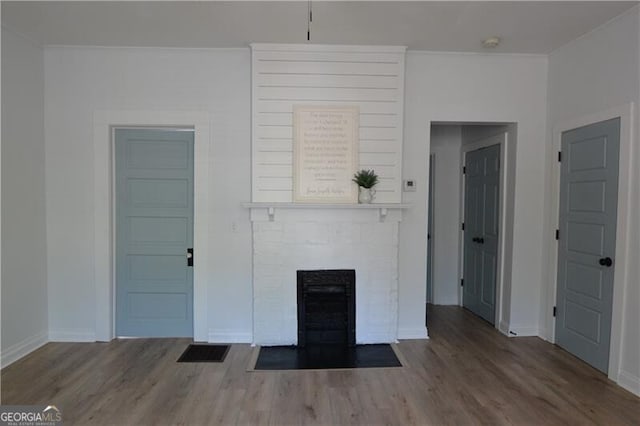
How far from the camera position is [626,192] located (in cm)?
283

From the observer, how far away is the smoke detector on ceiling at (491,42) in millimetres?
3336

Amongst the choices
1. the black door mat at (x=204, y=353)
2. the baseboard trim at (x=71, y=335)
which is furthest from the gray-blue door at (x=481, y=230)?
the baseboard trim at (x=71, y=335)

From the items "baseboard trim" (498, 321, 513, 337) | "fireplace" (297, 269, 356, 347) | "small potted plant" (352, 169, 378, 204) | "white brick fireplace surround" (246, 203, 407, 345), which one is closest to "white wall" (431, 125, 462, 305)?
"baseboard trim" (498, 321, 513, 337)

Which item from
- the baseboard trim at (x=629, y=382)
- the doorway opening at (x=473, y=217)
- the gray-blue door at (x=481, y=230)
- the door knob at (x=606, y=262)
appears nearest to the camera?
the baseboard trim at (x=629, y=382)

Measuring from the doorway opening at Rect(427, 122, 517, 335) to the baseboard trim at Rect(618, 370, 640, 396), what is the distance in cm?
110

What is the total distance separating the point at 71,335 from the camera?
12.0 ft

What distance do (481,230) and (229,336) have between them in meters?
3.22

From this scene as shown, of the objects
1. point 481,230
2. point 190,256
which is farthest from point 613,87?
point 190,256

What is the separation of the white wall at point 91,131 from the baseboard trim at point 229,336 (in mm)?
543

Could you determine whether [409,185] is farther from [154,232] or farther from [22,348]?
[22,348]

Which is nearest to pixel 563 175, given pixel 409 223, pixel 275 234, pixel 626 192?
pixel 626 192

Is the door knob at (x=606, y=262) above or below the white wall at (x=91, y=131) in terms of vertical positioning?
below

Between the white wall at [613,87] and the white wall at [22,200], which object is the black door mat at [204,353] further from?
the white wall at [613,87]

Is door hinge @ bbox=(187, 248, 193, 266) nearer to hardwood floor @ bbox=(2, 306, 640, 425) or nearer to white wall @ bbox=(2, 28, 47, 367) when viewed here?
hardwood floor @ bbox=(2, 306, 640, 425)
